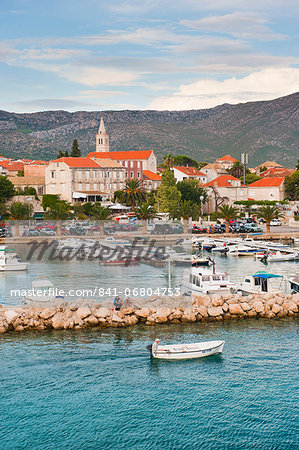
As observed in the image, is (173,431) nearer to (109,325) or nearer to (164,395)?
(164,395)

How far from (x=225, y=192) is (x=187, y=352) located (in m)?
81.6

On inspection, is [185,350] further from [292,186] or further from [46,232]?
[292,186]

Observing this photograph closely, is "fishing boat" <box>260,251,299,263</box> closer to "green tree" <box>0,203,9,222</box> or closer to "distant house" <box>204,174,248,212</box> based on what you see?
"green tree" <box>0,203,9,222</box>

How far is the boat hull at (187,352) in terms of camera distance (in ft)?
78.3

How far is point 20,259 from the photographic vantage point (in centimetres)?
4872

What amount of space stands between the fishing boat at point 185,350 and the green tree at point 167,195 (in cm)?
6188

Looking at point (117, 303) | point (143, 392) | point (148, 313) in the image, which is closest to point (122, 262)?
point (117, 303)

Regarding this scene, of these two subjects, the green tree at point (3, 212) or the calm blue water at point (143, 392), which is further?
the green tree at point (3, 212)

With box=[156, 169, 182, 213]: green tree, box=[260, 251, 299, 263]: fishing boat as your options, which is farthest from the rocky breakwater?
box=[156, 169, 182, 213]: green tree

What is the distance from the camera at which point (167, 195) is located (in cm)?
8806

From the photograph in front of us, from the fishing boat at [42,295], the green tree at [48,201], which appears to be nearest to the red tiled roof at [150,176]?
the green tree at [48,201]

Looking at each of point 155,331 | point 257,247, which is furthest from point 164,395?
point 257,247

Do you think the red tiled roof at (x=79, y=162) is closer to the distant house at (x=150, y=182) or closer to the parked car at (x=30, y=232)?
the distant house at (x=150, y=182)

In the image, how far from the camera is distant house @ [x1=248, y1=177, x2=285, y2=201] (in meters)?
107
